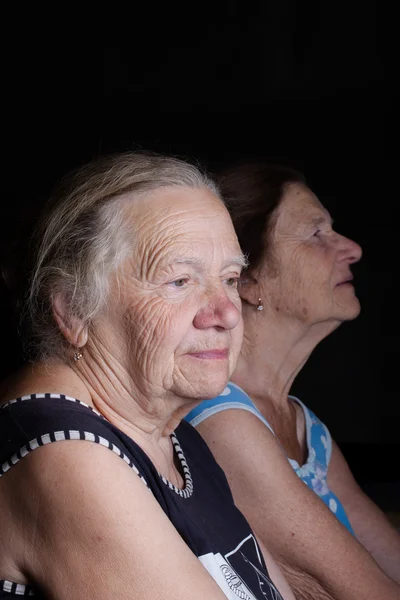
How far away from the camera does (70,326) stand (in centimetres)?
146

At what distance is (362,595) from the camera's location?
6.21 ft

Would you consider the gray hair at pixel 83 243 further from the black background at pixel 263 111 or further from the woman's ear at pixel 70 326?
the black background at pixel 263 111

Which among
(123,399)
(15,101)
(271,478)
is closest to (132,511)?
(123,399)

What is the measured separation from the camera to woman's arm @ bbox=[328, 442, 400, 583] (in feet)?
7.86

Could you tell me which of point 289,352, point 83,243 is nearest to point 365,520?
point 289,352

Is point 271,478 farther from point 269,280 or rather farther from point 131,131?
point 131,131

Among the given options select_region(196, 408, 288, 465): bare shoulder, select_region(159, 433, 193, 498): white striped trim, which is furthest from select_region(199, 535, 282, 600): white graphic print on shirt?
select_region(196, 408, 288, 465): bare shoulder

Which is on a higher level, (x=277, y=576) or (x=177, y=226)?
(x=177, y=226)

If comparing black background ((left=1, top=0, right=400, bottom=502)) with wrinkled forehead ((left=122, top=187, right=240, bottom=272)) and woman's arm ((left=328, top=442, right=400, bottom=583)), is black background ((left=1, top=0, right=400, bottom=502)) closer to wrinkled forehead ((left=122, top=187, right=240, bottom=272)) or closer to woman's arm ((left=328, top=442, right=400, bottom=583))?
woman's arm ((left=328, top=442, right=400, bottom=583))

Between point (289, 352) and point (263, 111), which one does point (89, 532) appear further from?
point (263, 111)

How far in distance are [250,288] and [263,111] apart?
3.50ft

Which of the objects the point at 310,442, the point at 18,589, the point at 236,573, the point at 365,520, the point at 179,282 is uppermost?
the point at 179,282

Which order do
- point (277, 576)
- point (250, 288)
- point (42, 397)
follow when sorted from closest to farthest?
point (42, 397) → point (277, 576) → point (250, 288)

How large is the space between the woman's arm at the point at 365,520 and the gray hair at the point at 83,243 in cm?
120
